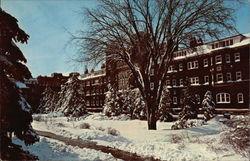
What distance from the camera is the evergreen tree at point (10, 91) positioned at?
20.8ft

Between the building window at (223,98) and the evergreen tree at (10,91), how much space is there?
119 feet

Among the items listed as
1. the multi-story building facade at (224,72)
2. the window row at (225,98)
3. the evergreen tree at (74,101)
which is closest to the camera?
the multi-story building facade at (224,72)

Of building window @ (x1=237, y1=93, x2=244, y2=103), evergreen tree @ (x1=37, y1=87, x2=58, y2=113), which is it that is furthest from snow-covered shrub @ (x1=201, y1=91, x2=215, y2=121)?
evergreen tree @ (x1=37, y1=87, x2=58, y2=113)

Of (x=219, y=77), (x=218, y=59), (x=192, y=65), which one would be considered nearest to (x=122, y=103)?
(x=192, y=65)

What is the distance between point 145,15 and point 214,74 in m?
28.6

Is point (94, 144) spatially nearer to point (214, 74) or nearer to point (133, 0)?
point (133, 0)

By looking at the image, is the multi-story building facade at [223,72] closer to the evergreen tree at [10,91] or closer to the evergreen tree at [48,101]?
the evergreen tree at [10,91]

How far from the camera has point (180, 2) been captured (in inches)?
618

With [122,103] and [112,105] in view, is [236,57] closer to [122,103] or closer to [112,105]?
[122,103]

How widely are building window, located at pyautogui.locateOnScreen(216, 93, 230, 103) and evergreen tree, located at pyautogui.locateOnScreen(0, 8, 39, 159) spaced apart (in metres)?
36.4

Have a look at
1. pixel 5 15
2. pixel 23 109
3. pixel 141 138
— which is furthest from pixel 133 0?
pixel 23 109

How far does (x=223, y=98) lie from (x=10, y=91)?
37632mm

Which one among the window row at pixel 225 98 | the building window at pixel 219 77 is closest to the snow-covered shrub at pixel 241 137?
the window row at pixel 225 98

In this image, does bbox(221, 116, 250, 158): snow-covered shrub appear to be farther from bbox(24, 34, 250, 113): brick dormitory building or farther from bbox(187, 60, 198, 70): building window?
bbox(187, 60, 198, 70): building window
